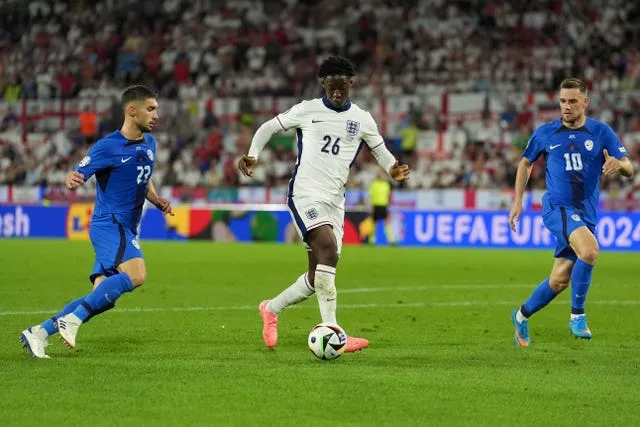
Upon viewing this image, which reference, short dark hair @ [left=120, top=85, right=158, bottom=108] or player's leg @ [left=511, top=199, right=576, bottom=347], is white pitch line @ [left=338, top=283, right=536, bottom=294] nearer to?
player's leg @ [left=511, top=199, right=576, bottom=347]

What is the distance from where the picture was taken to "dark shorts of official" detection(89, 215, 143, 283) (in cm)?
836

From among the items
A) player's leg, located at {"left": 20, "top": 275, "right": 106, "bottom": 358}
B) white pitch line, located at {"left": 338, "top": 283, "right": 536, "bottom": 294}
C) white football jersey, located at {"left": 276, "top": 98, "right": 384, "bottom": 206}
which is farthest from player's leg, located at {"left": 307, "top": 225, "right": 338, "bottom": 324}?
white pitch line, located at {"left": 338, "top": 283, "right": 536, "bottom": 294}

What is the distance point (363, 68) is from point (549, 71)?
5816 mm

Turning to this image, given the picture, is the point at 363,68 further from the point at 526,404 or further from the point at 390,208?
the point at 526,404

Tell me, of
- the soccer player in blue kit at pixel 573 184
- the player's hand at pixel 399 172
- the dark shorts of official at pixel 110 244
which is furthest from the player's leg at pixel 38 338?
the soccer player in blue kit at pixel 573 184

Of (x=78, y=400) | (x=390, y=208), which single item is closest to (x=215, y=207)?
(x=390, y=208)

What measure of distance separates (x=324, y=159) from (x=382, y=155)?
0.53 m

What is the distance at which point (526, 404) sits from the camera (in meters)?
6.28

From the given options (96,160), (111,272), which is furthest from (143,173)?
(111,272)

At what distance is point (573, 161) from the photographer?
32.2 feet

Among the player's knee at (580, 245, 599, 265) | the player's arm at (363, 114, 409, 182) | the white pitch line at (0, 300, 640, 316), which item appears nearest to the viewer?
the player's arm at (363, 114, 409, 182)

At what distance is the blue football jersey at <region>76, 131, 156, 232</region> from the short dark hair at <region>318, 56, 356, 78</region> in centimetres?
147

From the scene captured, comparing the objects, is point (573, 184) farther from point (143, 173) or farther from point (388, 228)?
point (388, 228)

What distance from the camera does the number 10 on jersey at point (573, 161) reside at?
9.83m
